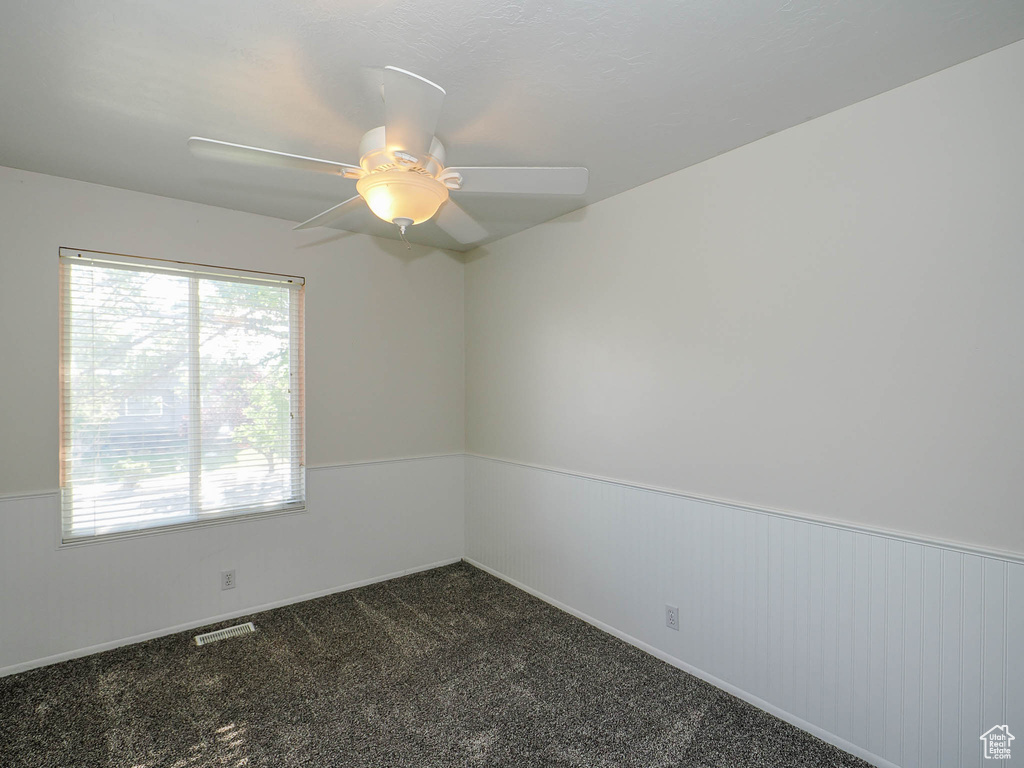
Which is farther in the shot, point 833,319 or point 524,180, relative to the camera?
point 833,319

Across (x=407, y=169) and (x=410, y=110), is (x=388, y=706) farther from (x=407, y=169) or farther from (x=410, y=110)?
(x=410, y=110)

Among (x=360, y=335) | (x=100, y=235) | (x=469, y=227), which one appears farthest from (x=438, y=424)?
(x=100, y=235)

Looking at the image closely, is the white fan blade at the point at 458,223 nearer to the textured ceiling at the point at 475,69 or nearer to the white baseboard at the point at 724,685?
the textured ceiling at the point at 475,69

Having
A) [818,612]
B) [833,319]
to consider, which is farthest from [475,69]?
[818,612]

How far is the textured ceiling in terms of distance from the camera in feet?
4.91

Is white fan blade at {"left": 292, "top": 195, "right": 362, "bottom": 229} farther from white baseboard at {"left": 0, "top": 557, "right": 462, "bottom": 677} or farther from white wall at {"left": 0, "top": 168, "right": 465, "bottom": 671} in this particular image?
white baseboard at {"left": 0, "top": 557, "right": 462, "bottom": 677}

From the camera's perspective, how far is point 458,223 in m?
2.71

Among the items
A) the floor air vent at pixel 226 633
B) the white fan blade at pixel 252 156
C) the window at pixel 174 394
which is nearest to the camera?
the white fan blade at pixel 252 156

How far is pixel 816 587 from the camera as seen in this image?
2.07m

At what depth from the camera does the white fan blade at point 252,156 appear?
1.62m

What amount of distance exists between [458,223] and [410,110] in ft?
4.15

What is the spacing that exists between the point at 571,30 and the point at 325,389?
2634 millimetres
